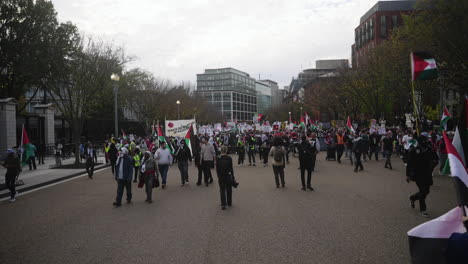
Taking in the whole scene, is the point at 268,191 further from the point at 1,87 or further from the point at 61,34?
the point at 1,87

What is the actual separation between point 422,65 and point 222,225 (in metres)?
9.73

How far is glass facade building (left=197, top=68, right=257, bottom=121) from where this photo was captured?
14838 cm

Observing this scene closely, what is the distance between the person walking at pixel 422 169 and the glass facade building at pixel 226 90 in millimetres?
136078

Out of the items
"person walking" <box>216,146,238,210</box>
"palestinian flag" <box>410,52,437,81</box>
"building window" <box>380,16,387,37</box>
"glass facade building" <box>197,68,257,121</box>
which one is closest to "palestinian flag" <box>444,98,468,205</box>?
"person walking" <box>216,146,238,210</box>

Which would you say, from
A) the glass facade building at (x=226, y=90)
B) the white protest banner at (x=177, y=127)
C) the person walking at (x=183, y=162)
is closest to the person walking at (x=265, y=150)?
the white protest banner at (x=177, y=127)

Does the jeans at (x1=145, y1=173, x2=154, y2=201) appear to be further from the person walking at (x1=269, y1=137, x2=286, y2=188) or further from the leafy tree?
the leafy tree

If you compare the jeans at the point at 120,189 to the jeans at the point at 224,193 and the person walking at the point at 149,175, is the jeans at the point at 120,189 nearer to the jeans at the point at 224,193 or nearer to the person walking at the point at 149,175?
the person walking at the point at 149,175

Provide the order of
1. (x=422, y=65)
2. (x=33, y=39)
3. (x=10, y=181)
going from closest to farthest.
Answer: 1. (x=10, y=181)
2. (x=422, y=65)
3. (x=33, y=39)

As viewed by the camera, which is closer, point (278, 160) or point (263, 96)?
point (278, 160)

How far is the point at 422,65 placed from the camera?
39.9ft

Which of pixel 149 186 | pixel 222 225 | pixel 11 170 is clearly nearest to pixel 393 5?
pixel 149 186

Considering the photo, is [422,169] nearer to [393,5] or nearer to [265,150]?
[265,150]

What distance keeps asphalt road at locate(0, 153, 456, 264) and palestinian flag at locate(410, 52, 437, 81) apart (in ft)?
12.5

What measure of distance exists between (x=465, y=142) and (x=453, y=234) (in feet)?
3.85
